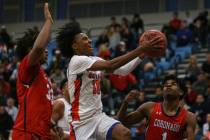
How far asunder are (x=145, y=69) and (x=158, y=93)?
10.4 feet

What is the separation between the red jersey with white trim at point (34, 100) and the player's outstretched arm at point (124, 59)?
671mm

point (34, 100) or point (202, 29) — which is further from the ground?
point (34, 100)

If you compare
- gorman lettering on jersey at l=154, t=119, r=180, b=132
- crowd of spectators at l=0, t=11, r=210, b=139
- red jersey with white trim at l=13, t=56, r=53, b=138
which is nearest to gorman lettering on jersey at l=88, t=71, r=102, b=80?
red jersey with white trim at l=13, t=56, r=53, b=138

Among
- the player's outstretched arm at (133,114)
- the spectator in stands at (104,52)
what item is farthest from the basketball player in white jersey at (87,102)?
the spectator in stands at (104,52)

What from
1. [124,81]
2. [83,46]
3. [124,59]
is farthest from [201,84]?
[124,59]

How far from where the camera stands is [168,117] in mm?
7914

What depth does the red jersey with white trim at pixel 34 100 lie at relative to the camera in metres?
6.83

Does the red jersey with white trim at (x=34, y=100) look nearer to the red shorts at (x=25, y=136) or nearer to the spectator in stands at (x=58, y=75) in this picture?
the red shorts at (x=25, y=136)

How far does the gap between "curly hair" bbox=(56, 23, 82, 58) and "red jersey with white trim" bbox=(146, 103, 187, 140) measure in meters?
1.37

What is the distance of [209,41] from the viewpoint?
19.8 m

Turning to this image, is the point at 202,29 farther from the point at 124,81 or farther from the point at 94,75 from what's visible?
the point at 94,75

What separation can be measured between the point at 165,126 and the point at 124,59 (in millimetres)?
1592

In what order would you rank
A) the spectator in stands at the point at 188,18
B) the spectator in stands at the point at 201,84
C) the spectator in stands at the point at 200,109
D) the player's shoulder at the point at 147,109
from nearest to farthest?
the player's shoulder at the point at 147,109 < the spectator in stands at the point at 200,109 < the spectator in stands at the point at 201,84 < the spectator in stands at the point at 188,18

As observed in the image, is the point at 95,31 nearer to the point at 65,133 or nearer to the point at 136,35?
the point at 136,35
